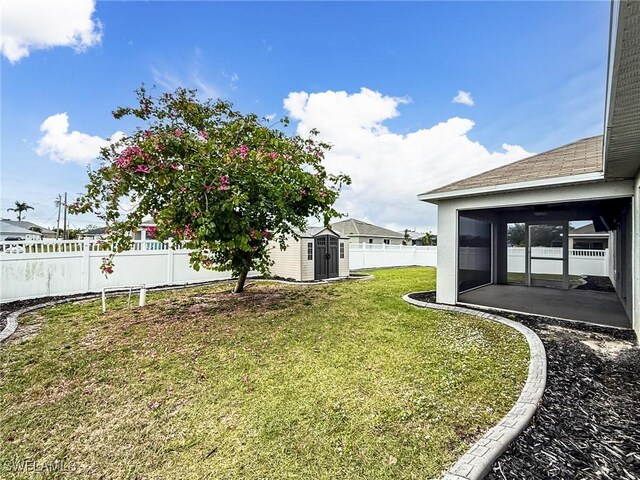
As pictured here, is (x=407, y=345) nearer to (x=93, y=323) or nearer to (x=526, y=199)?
(x=526, y=199)

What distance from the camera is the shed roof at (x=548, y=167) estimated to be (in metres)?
6.02

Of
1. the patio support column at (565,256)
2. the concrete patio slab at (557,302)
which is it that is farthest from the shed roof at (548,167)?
the patio support column at (565,256)

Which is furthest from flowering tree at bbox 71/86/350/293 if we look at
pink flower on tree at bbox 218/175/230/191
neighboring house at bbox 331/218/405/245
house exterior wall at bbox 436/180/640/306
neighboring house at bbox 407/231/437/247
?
neighboring house at bbox 407/231/437/247

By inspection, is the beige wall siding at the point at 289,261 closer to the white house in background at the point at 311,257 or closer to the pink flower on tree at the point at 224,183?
the white house in background at the point at 311,257

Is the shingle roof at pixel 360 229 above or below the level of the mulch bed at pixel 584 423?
above

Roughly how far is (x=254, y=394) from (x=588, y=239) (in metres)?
21.0

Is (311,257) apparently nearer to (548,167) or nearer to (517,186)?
(517,186)

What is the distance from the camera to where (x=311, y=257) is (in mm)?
12727

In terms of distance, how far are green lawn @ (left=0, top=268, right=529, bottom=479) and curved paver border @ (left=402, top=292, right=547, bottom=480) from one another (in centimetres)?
9

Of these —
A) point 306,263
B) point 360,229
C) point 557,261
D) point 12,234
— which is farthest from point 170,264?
point 12,234

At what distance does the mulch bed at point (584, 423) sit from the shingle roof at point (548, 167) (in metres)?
3.23

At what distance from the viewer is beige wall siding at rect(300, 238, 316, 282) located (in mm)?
12406

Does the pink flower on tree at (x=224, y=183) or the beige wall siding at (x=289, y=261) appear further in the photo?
the beige wall siding at (x=289, y=261)

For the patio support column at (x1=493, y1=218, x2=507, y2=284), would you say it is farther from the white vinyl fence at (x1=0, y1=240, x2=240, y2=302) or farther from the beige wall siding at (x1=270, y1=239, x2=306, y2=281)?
the white vinyl fence at (x1=0, y1=240, x2=240, y2=302)
